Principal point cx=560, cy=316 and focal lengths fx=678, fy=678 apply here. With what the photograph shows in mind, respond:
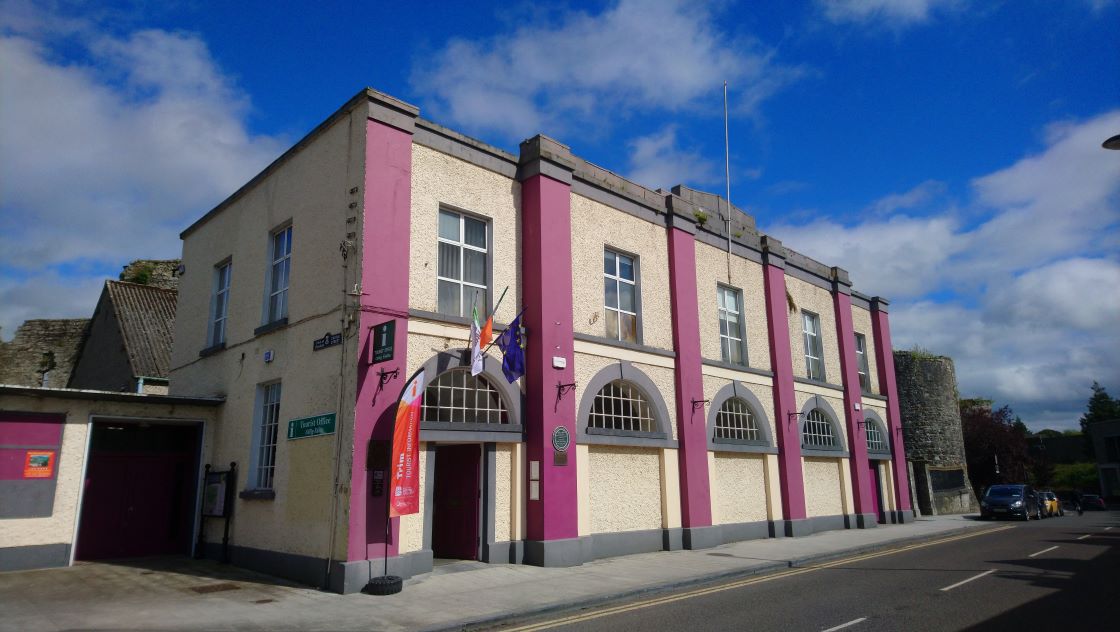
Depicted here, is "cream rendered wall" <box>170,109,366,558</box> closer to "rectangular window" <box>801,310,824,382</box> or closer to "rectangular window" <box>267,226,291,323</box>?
"rectangular window" <box>267,226,291,323</box>

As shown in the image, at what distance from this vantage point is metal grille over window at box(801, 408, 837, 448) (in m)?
21.9

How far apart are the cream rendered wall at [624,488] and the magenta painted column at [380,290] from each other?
4887 mm

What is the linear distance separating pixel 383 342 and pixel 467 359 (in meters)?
2.05

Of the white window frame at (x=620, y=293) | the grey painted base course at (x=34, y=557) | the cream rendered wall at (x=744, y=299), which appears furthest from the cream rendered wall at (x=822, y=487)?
the grey painted base course at (x=34, y=557)

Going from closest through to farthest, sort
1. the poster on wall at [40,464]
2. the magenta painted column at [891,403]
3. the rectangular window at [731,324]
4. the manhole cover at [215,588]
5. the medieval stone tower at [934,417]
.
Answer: the manhole cover at [215,588] < the poster on wall at [40,464] < the rectangular window at [731,324] < the magenta painted column at [891,403] < the medieval stone tower at [934,417]

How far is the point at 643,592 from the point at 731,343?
10656mm

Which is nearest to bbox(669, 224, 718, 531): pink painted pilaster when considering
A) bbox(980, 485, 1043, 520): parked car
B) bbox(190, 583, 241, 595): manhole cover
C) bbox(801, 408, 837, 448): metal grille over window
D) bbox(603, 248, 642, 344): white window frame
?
bbox(603, 248, 642, 344): white window frame

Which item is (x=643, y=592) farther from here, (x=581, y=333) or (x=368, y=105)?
(x=368, y=105)

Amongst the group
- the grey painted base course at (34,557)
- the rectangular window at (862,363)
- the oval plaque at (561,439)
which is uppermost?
the rectangular window at (862,363)

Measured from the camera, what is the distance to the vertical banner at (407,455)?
36.2 ft

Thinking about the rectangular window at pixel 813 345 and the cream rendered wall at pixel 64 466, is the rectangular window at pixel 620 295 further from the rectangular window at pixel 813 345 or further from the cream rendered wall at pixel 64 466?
the cream rendered wall at pixel 64 466

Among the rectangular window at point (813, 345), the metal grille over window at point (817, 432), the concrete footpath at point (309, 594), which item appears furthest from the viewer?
the rectangular window at point (813, 345)

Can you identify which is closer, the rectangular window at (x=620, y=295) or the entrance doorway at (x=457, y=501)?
the entrance doorway at (x=457, y=501)

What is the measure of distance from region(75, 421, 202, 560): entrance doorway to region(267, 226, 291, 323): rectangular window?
138 inches
